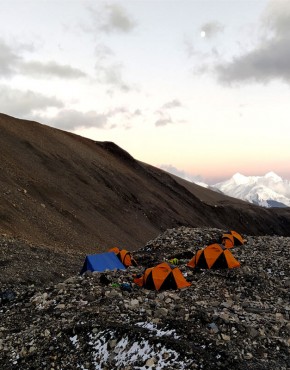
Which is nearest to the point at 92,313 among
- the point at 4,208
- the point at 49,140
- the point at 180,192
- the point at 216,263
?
the point at 216,263

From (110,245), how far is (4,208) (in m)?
10.5

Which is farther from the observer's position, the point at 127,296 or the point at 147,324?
the point at 127,296

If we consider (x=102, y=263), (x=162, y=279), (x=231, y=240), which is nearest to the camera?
(x=162, y=279)

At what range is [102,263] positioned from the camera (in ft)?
65.8

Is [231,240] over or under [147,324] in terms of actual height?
over

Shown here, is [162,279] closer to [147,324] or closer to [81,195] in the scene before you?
[147,324]

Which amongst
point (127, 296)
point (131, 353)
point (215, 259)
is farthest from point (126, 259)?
point (131, 353)

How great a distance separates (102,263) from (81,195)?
86.0 ft

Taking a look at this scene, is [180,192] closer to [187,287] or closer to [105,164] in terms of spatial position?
[105,164]

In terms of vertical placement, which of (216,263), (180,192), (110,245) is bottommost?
(110,245)

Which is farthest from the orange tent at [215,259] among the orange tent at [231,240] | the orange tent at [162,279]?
the orange tent at [231,240]

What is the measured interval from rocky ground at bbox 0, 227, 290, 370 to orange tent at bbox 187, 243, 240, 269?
2.52 feet

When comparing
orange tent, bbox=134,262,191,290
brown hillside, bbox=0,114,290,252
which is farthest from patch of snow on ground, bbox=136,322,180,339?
brown hillside, bbox=0,114,290,252

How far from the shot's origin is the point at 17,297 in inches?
575
